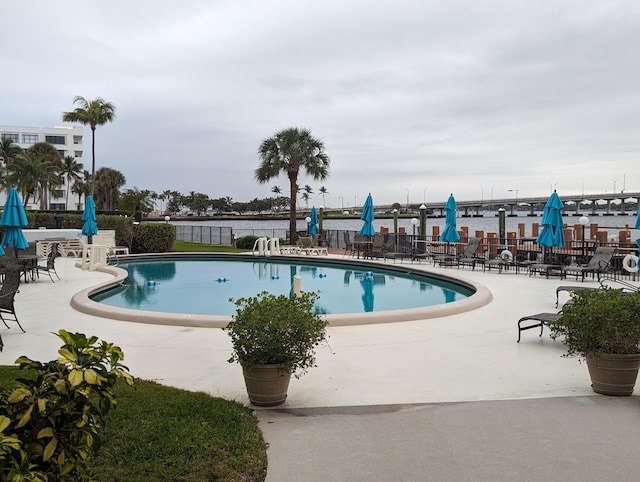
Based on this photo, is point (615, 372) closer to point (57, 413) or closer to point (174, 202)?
point (57, 413)

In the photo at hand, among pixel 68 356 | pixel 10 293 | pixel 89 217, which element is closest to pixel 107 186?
pixel 89 217

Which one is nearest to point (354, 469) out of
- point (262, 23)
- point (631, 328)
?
point (631, 328)

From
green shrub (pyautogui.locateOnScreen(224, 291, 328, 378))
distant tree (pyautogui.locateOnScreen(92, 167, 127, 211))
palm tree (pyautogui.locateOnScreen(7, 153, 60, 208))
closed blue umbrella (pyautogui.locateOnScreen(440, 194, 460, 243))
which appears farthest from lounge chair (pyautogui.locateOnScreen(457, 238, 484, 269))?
distant tree (pyautogui.locateOnScreen(92, 167, 127, 211))

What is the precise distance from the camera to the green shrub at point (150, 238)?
24.8 metres

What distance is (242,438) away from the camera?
12.9 ft

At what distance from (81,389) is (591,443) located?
3.55 meters

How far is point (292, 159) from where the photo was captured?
100 ft

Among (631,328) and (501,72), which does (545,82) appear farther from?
(631,328)

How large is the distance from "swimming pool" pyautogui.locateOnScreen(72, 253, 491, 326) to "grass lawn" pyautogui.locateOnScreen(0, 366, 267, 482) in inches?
144

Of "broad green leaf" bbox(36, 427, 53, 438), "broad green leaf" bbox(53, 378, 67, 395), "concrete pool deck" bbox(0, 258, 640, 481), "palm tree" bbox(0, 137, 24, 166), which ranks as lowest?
"concrete pool deck" bbox(0, 258, 640, 481)

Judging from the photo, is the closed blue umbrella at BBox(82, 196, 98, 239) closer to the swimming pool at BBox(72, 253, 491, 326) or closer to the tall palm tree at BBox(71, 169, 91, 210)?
the swimming pool at BBox(72, 253, 491, 326)

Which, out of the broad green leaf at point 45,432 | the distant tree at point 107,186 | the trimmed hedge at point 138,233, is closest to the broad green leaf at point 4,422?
the broad green leaf at point 45,432

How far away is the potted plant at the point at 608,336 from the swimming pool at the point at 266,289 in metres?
4.04

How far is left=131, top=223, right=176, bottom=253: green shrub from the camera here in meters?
24.8
